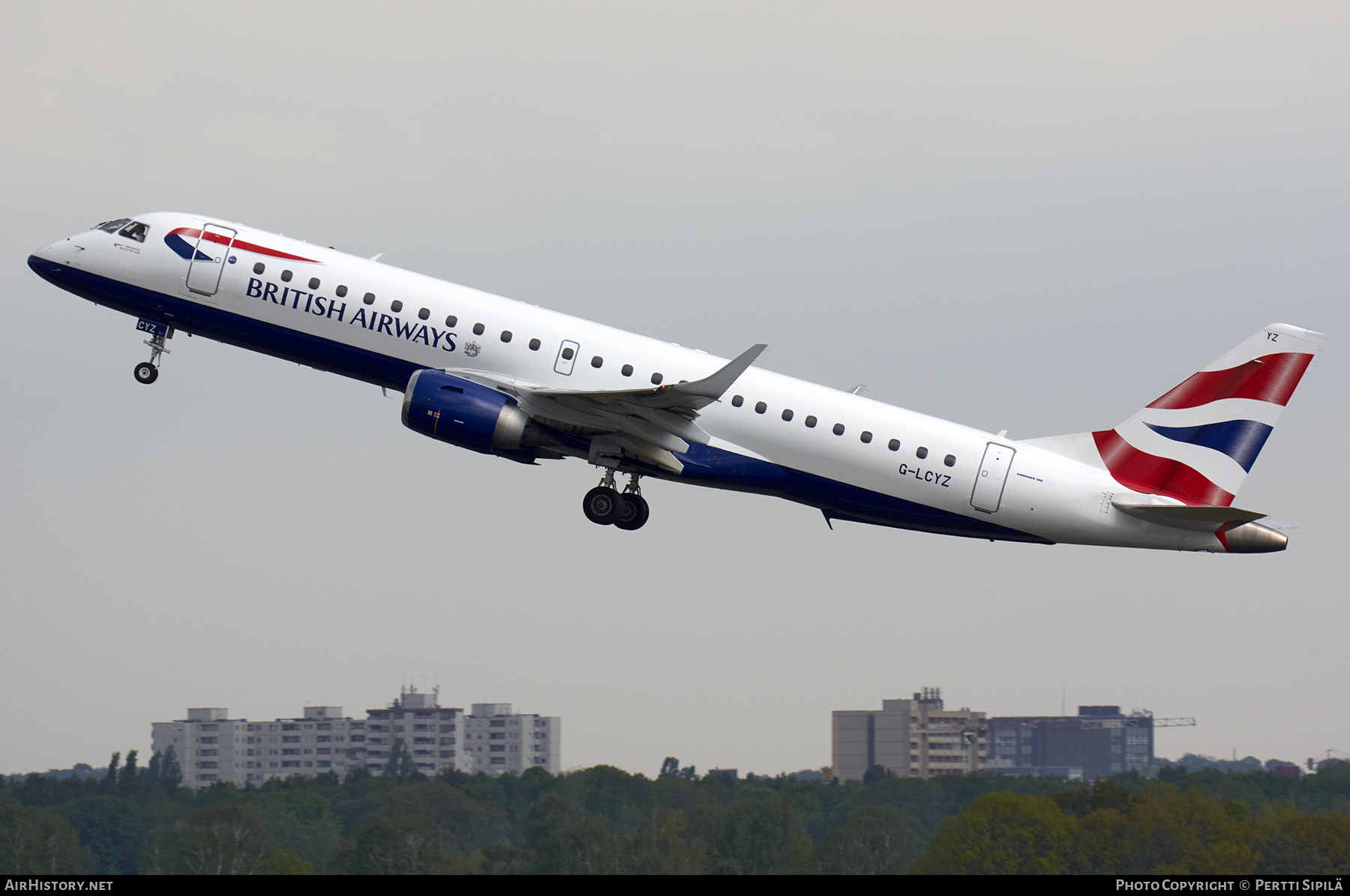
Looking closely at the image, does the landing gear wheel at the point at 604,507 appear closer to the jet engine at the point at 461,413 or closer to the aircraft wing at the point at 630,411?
the aircraft wing at the point at 630,411

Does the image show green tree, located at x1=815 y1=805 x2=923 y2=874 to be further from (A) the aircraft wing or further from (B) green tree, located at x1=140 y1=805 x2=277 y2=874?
(A) the aircraft wing

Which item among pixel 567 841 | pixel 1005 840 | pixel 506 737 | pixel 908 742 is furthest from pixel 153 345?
pixel 506 737

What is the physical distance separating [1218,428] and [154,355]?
32.6 meters

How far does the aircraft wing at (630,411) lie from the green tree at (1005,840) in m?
23.6

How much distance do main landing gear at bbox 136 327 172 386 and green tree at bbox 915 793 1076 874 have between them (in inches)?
1319

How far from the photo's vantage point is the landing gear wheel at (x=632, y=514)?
45.2m

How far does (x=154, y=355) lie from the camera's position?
4569cm

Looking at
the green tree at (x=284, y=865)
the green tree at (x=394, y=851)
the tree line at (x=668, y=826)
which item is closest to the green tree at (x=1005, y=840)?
the tree line at (x=668, y=826)

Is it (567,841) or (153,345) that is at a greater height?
(153,345)

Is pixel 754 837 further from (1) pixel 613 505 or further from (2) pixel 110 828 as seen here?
(2) pixel 110 828

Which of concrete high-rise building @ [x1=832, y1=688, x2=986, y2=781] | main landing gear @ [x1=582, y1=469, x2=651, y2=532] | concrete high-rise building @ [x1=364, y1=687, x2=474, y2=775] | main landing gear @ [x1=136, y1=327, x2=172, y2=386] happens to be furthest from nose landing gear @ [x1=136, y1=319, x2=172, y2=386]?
concrete high-rise building @ [x1=364, y1=687, x2=474, y2=775]

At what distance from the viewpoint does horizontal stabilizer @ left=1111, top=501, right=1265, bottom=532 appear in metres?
41.3

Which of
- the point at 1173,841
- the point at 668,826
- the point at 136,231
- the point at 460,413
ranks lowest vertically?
the point at 668,826
